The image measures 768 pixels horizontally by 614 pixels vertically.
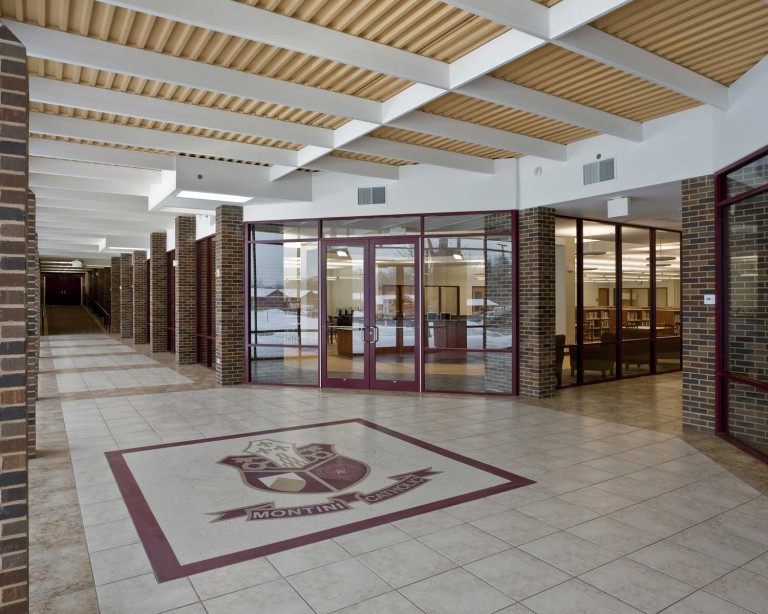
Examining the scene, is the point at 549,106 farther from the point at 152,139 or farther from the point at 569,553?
the point at 152,139

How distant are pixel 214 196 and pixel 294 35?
17.3 ft

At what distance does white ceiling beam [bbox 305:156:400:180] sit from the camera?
26.0 feet

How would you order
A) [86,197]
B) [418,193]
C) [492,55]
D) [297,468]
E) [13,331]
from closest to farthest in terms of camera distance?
[13,331], [492,55], [297,468], [418,193], [86,197]

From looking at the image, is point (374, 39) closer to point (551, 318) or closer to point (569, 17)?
point (569, 17)

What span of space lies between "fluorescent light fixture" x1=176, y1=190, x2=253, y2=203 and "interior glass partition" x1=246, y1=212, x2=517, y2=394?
0.66m

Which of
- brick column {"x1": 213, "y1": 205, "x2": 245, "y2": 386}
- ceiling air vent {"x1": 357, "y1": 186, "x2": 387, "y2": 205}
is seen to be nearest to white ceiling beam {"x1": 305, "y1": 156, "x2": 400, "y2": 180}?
ceiling air vent {"x1": 357, "y1": 186, "x2": 387, "y2": 205}

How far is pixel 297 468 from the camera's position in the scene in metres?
5.00

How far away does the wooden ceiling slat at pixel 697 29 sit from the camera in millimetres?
4105

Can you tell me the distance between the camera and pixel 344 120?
6.65 metres

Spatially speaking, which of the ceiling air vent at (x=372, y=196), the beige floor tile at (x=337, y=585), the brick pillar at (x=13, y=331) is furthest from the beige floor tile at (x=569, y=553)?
the ceiling air vent at (x=372, y=196)

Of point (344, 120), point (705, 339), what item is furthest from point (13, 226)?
point (705, 339)

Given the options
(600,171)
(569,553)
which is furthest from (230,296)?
(569,553)

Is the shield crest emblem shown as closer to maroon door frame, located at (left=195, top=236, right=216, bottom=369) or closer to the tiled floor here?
the tiled floor

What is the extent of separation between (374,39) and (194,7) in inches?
57.3
